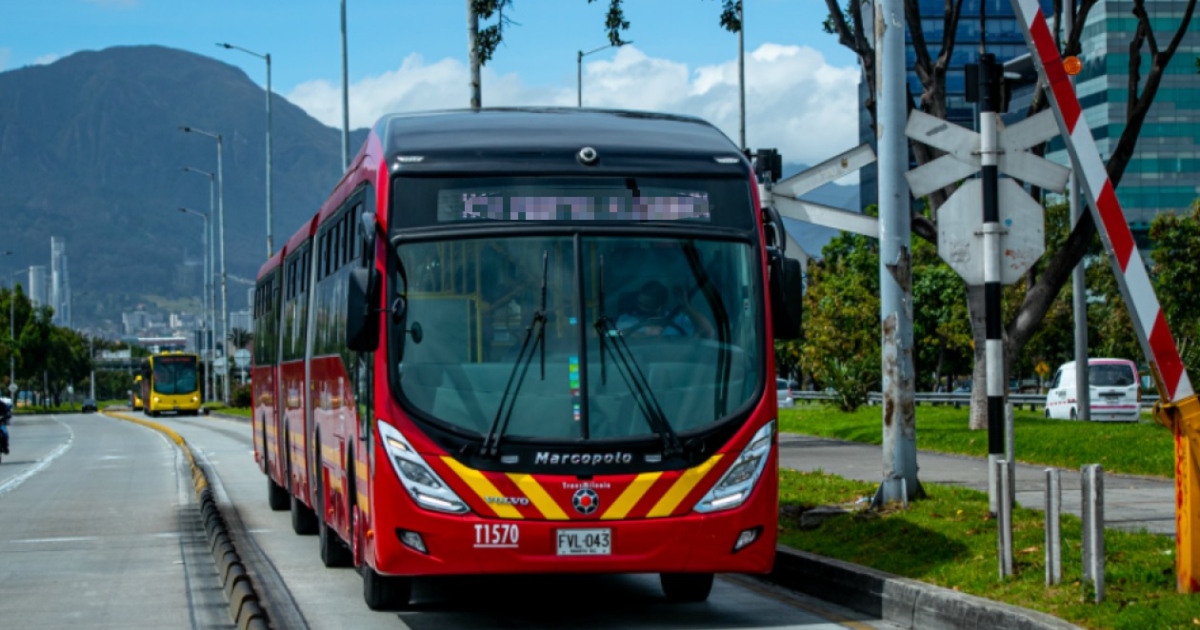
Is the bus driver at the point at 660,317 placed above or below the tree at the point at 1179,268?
below

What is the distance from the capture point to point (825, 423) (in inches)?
1459

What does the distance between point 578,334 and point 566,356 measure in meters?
0.15

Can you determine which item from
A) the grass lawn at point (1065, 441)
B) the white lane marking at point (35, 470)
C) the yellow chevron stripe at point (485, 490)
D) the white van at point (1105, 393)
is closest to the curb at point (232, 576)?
the yellow chevron stripe at point (485, 490)

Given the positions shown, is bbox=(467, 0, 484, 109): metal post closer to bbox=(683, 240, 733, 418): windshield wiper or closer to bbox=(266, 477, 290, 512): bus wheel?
bbox=(266, 477, 290, 512): bus wheel

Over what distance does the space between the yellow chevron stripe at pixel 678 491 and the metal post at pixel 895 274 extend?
4924mm

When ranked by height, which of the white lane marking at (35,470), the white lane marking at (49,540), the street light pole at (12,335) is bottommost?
the white lane marking at (35,470)

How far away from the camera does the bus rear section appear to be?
9.99m

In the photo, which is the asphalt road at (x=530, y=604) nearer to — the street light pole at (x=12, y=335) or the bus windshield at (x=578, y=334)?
the bus windshield at (x=578, y=334)

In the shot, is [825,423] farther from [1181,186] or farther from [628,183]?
[1181,186]

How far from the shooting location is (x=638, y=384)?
10227mm

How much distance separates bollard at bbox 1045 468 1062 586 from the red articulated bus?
61.5 inches

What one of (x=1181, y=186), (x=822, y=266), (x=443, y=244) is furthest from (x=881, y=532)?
(x=1181, y=186)

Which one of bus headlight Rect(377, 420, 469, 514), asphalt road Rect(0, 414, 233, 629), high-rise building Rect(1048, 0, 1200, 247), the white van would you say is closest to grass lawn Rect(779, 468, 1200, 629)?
bus headlight Rect(377, 420, 469, 514)

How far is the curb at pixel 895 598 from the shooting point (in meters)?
9.25
